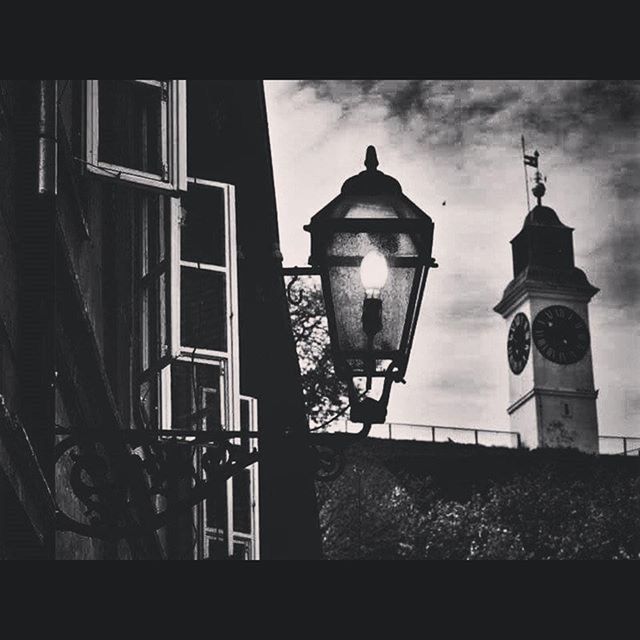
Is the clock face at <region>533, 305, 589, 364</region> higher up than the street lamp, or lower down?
higher up

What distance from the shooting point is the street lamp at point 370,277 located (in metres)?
4.70

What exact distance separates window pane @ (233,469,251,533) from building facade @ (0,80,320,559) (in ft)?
4.48

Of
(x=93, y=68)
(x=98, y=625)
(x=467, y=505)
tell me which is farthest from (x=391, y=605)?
(x=467, y=505)

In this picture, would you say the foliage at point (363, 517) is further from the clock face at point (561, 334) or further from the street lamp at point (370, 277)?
the street lamp at point (370, 277)

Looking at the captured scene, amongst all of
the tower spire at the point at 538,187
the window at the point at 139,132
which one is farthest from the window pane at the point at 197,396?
the tower spire at the point at 538,187

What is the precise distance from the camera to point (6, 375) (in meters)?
4.38

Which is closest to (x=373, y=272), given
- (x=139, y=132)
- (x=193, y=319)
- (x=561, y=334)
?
(x=139, y=132)

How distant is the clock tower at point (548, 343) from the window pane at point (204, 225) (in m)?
63.1

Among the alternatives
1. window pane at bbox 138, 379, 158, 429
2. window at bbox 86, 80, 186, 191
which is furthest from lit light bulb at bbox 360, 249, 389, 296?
window pane at bbox 138, 379, 158, 429

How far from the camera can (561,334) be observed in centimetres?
7700

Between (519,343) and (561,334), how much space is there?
2019 mm

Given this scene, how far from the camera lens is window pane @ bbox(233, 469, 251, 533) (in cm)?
1194

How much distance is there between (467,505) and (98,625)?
56573 mm

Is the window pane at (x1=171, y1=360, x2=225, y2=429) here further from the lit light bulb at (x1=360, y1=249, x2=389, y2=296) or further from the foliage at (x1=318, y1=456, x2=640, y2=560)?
the foliage at (x1=318, y1=456, x2=640, y2=560)
